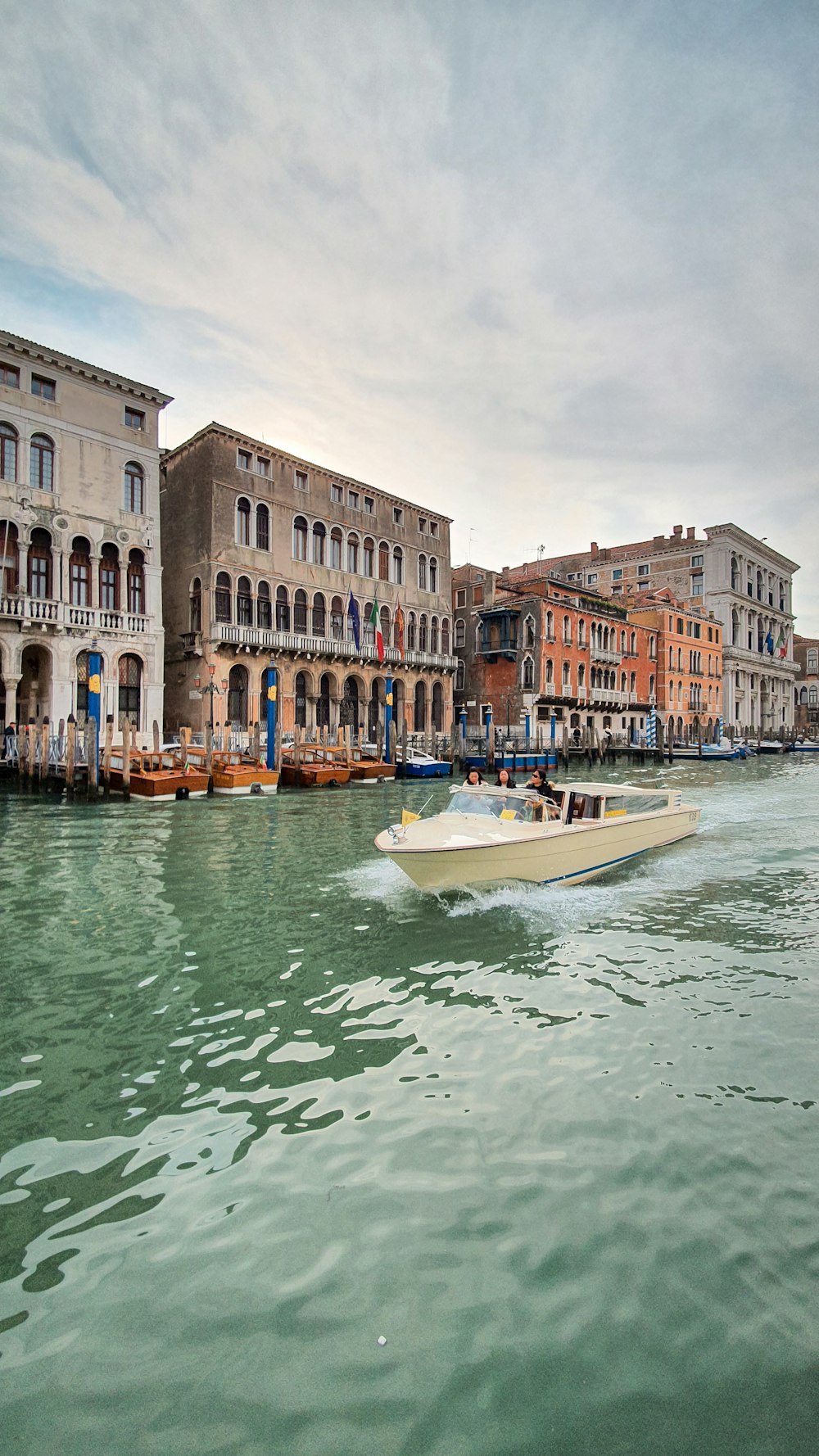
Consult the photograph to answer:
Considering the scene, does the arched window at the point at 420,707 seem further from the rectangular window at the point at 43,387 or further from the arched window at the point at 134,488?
the rectangular window at the point at 43,387

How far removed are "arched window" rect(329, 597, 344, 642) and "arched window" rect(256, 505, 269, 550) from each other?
4273mm

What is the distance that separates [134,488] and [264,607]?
22.0 feet

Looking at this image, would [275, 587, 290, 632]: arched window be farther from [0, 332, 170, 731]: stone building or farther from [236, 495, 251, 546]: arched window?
[0, 332, 170, 731]: stone building

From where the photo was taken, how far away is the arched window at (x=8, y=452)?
79.7 ft

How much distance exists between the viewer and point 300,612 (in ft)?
107

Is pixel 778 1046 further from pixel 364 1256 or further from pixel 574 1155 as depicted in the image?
pixel 364 1256

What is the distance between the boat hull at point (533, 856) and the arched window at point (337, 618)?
2498cm

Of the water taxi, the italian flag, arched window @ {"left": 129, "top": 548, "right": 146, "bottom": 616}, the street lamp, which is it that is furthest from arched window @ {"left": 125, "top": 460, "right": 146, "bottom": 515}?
the water taxi

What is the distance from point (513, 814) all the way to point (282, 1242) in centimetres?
617

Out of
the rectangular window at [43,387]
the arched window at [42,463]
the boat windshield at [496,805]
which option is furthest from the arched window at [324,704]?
the boat windshield at [496,805]

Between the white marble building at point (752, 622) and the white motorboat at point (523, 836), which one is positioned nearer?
the white motorboat at point (523, 836)

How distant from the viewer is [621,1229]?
2936 mm

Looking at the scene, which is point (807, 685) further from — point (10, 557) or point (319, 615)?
point (10, 557)

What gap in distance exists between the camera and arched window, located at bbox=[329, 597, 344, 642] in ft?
111
